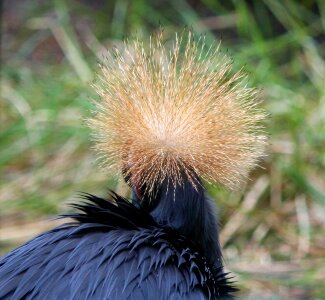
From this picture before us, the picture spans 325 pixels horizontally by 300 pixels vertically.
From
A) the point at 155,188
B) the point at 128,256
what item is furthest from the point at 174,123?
the point at 128,256

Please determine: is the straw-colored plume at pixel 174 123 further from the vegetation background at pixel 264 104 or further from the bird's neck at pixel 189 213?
the vegetation background at pixel 264 104

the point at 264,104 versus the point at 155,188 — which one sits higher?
the point at 264,104

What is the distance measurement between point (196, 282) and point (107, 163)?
38 centimetres

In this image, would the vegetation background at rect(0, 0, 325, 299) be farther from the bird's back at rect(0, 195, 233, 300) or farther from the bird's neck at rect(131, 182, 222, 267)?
the bird's back at rect(0, 195, 233, 300)

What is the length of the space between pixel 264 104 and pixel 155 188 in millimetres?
1676

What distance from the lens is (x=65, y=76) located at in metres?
4.19

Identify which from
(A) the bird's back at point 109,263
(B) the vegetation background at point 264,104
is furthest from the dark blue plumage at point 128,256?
(B) the vegetation background at point 264,104

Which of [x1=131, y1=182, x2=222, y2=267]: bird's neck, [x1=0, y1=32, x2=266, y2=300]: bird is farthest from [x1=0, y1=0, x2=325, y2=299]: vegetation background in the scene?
[x1=0, y1=32, x2=266, y2=300]: bird

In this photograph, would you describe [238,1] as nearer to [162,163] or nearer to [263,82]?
[263,82]

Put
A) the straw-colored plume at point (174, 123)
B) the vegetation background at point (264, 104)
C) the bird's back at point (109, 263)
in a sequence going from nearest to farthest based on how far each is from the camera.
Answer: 1. the bird's back at point (109, 263)
2. the straw-colored plume at point (174, 123)
3. the vegetation background at point (264, 104)

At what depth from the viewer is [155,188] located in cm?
219

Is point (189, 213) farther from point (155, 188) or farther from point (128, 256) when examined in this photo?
point (128, 256)

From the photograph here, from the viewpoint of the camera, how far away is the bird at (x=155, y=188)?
2.00 m

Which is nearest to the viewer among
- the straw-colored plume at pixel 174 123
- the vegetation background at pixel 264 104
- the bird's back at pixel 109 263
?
the bird's back at pixel 109 263
